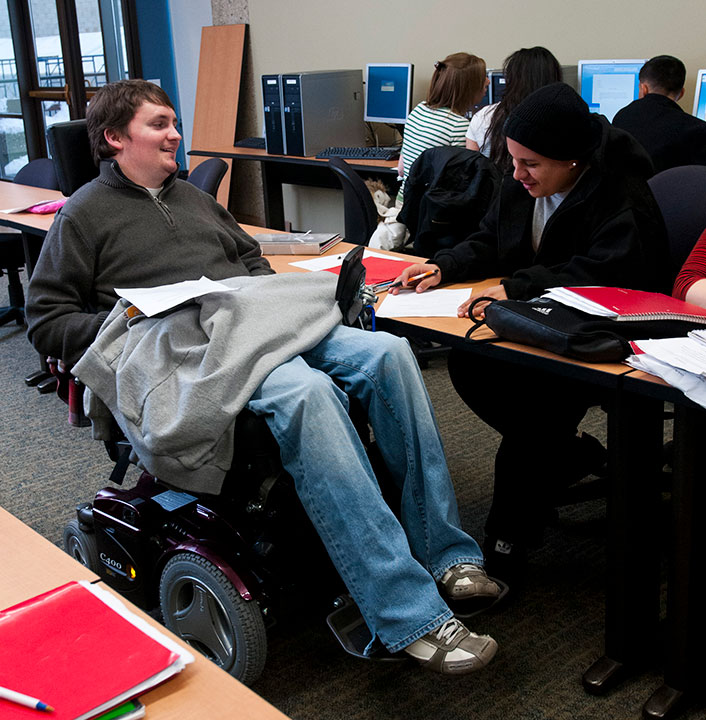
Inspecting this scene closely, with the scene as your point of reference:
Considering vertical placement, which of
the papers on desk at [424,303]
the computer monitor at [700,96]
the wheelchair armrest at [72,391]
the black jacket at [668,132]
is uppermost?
the computer monitor at [700,96]

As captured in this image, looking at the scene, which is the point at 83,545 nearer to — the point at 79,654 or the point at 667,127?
the point at 79,654

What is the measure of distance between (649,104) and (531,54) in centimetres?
57

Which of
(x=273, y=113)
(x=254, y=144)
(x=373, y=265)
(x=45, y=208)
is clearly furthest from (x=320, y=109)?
(x=373, y=265)

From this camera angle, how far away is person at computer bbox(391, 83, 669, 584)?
6.24 feet

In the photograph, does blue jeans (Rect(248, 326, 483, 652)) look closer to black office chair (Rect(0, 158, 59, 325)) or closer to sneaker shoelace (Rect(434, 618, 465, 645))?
sneaker shoelace (Rect(434, 618, 465, 645))

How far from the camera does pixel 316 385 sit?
156cm

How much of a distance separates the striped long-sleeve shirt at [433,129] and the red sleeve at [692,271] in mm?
2126

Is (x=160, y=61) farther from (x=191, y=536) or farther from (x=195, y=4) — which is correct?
(x=191, y=536)

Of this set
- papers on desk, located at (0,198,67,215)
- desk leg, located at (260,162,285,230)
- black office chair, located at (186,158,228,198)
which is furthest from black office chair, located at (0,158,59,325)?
desk leg, located at (260,162,285,230)

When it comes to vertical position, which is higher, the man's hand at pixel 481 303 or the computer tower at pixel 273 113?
the computer tower at pixel 273 113

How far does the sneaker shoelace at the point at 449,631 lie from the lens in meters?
1.51

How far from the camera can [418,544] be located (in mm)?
1708

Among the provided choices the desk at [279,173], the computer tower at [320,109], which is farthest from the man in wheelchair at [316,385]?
the computer tower at [320,109]

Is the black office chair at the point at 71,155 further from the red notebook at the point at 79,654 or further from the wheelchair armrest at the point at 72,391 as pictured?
the red notebook at the point at 79,654
